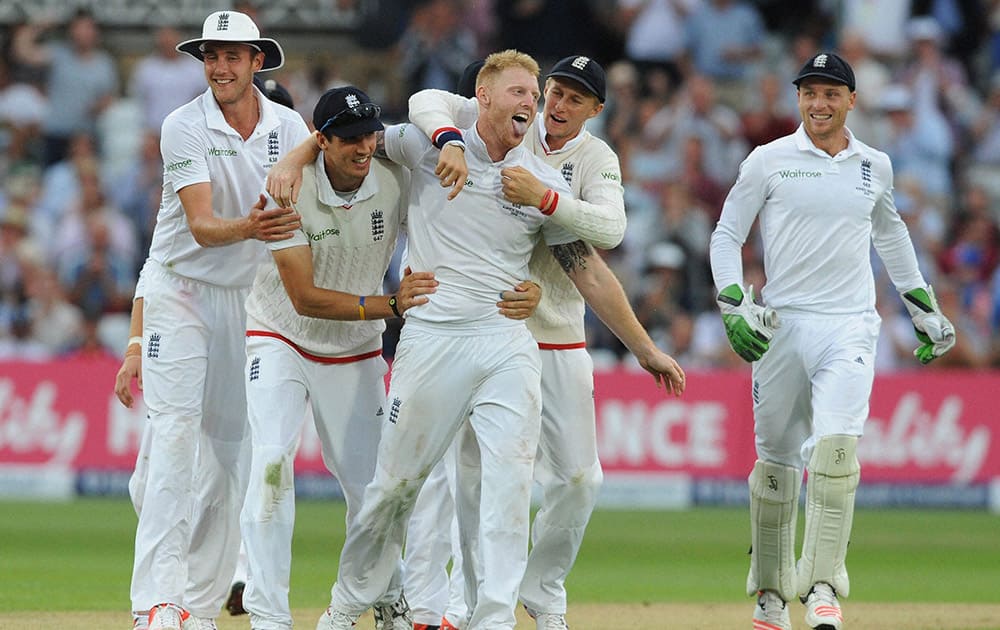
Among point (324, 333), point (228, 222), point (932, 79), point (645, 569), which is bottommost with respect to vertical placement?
point (645, 569)

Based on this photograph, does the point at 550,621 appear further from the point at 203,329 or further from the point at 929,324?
the point at 929,324

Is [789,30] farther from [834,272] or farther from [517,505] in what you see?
[517,505]

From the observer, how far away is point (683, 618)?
8672 millimetres

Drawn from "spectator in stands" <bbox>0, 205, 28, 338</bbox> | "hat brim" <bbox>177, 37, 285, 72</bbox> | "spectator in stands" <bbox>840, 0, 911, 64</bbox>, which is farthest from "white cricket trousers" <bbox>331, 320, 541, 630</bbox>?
"spectator in stands" <bbox>840, 0, 911, 64</bbox>

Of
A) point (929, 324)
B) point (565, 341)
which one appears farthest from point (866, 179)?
point (565, 341)

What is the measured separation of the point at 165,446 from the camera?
23.7 ft

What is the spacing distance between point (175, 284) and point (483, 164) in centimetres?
154

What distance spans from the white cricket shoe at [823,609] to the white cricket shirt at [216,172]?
2915mm

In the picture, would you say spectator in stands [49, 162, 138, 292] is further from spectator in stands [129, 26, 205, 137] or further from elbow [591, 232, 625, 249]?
elbow [591, 232, 625, 249]

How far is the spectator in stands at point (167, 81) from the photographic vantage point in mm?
16766

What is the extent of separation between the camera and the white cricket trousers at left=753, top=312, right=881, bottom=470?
773 cm

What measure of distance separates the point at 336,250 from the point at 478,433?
40.4 inches

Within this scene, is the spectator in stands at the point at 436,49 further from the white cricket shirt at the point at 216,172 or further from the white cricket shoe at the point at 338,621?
the white cricket shoe at the point at 338,621

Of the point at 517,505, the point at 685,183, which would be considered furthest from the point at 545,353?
the point at 685,183
